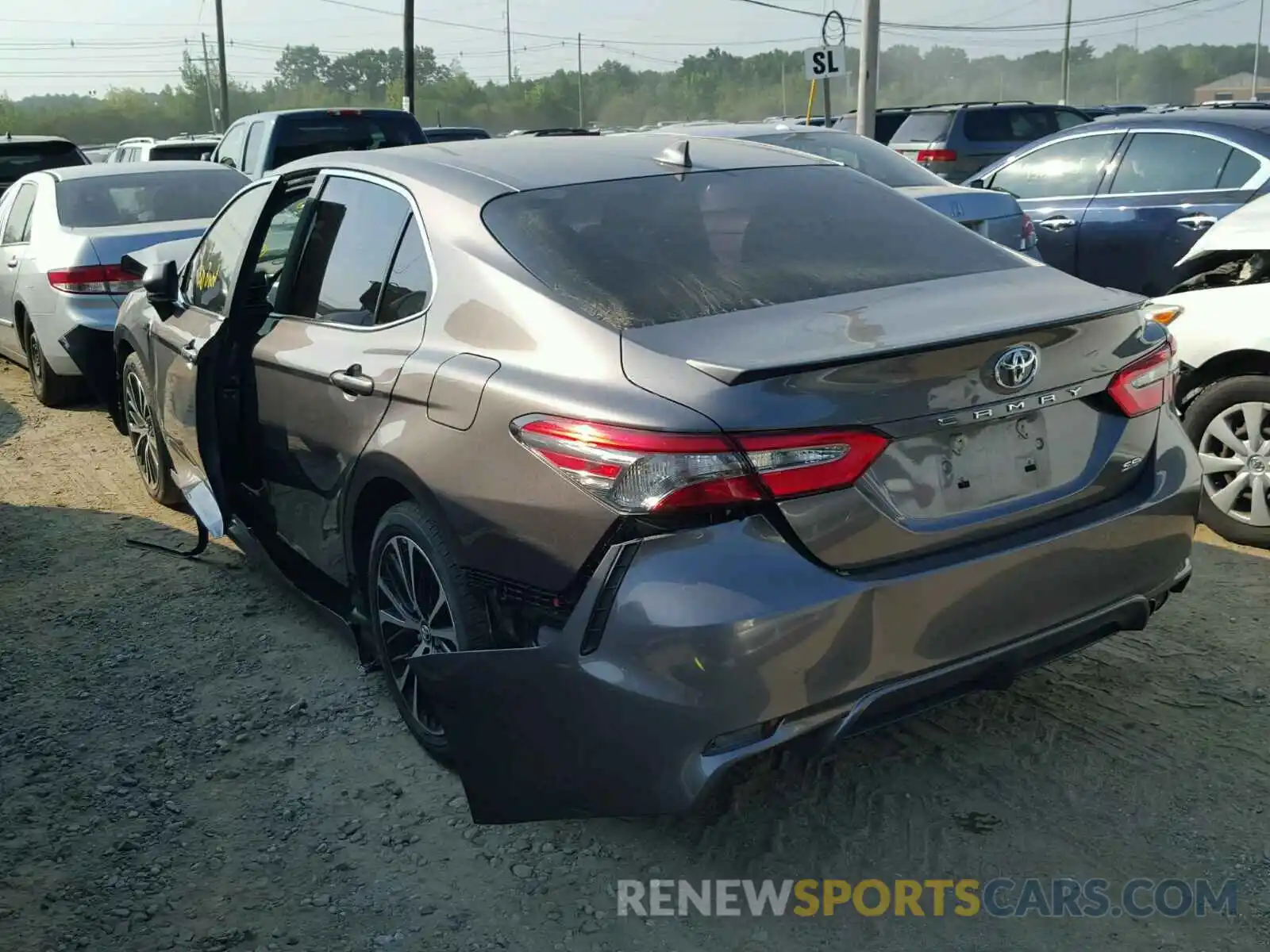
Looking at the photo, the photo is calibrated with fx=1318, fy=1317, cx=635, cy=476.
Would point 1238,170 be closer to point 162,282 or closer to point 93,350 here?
point 162,282

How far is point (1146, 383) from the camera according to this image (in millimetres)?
3238

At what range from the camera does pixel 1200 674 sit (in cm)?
402

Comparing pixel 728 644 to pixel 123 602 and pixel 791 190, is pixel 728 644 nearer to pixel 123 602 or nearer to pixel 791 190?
pixel 791 190

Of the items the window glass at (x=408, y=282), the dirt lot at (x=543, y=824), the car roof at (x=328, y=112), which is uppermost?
the car roof at (x=328, y=112)

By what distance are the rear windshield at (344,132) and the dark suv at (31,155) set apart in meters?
3.88

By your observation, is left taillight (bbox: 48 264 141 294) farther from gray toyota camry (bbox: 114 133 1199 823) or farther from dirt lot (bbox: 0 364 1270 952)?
gray toyota camry (bbox: 114 133 1199 823)

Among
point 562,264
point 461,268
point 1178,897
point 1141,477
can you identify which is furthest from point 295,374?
point 1178,897

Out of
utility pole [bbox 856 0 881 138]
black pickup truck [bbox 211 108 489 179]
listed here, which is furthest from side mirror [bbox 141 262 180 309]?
utility pole [bbox 856 0 881 138]

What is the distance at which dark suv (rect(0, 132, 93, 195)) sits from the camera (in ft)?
50.4

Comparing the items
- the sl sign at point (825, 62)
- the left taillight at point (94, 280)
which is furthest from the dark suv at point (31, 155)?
the sl sign at point (825, 62)

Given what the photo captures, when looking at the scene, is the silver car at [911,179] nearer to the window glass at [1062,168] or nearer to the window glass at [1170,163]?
the window glass at [1062,168]

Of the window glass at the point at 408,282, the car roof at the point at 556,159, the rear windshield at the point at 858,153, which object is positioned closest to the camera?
the window glass at the point at 408,282

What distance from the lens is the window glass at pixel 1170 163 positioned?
8.52 m

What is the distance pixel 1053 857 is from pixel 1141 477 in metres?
0.94
